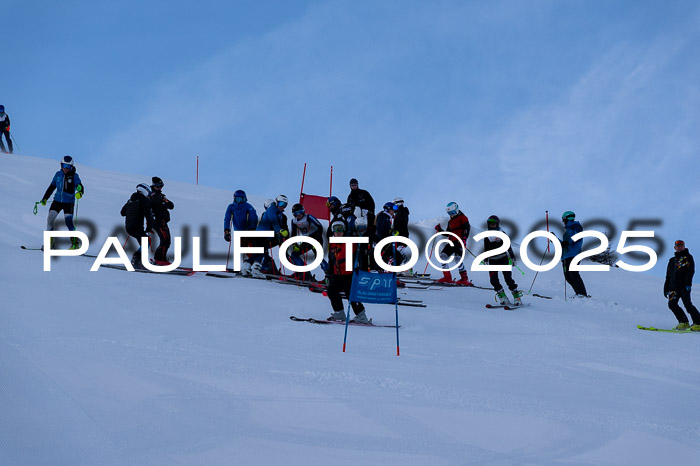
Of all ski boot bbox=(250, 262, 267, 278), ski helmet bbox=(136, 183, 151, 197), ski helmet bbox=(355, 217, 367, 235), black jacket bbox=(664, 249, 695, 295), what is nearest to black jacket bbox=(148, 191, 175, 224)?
ski helmet bbox=(136, 183, 151, 197)

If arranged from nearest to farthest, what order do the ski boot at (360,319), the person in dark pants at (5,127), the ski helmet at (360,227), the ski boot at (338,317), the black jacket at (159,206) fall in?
1. the ski boot at (360,319)
2. the ski boot at (338,317)
3. the ski helmet at (360,227)
4. the black jacket at (159,206)
5. the person in dark pants at (5,127)

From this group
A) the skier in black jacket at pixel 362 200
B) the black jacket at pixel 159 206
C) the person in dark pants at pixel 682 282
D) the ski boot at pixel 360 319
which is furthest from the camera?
the skier in black jacket at pixel 362 200

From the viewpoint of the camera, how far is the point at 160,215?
1325 centimetres

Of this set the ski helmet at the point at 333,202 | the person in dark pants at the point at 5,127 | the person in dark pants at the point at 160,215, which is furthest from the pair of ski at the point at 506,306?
the person in dark pants at the point at 5,127

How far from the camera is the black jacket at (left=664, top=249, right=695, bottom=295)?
10773 millimetres

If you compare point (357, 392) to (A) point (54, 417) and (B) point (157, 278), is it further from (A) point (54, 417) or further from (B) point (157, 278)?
(B) point (157, 278)

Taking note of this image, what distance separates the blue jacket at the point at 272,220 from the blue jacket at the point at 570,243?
629 cm

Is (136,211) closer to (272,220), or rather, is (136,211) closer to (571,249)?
(272,220)

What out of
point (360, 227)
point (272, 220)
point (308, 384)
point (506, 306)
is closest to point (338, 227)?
point (360, 227)

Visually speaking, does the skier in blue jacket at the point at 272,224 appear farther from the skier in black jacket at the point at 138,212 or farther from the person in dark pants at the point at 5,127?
the person in dark pants at the point at 5,127

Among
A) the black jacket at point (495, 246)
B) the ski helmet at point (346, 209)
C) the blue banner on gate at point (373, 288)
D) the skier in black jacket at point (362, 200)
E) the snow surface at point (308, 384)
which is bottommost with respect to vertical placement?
the snow surface at point (308, 384)

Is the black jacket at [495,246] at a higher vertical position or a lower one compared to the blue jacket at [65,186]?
lower

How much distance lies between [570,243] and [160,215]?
906cm

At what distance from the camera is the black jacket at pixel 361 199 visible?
1374 cm
